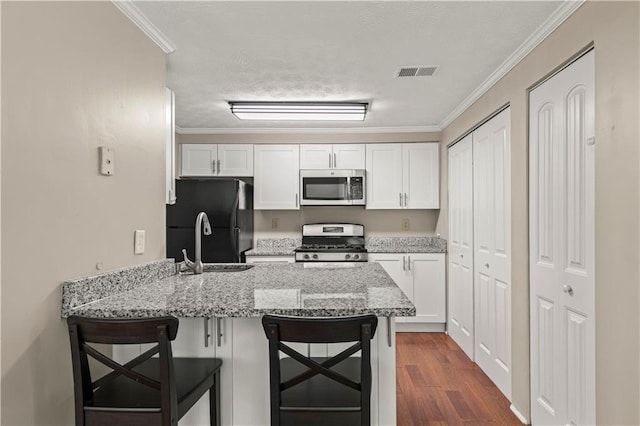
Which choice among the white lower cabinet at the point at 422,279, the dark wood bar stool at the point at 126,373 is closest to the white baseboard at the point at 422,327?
the white lower cabinet at the point at 422,279

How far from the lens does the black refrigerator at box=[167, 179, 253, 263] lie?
3.91 metres

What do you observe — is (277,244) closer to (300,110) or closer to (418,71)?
(300,110)

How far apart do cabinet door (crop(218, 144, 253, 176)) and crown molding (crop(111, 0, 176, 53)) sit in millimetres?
2253

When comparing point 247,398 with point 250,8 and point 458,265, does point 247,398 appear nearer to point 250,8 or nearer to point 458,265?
point 250,8

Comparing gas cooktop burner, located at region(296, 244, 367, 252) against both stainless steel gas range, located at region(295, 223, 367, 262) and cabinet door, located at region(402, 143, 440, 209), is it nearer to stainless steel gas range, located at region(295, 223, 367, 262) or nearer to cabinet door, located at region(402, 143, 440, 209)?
stainless steel gas range, located at region(295, 223, 367, 262)

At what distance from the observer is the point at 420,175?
183 inches

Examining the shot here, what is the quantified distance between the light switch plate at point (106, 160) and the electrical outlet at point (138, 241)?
1.24 feet

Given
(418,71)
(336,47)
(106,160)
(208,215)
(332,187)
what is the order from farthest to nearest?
(332,187) < (208,215) < (418,71) < (336,47) < (106,160)

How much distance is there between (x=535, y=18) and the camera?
6.86 ft

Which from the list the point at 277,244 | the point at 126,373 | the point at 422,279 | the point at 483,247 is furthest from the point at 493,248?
the point at 277,244

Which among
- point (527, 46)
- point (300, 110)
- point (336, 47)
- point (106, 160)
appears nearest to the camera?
point (106, 160)

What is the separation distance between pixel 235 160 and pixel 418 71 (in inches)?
102

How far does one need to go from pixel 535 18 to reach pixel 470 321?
2526 mm

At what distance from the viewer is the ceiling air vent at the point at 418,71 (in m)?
2.80
